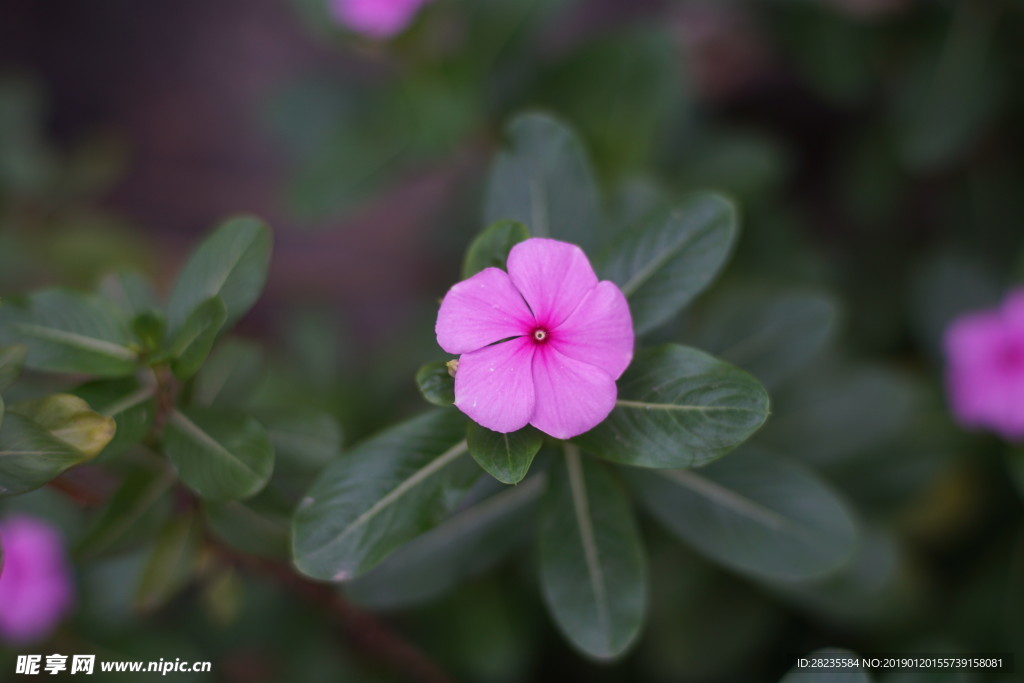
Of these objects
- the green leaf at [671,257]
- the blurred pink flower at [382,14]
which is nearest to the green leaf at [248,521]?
the green leaf at [671,257]

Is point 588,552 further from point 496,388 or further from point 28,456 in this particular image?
point 28,456

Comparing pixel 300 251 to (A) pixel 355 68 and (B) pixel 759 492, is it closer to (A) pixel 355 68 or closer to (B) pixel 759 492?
(A) pixel 355 68

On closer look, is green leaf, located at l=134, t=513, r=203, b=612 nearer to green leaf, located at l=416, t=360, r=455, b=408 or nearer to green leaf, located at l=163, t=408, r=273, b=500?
green leaf, located at l=163, t=408, r=273, b=500

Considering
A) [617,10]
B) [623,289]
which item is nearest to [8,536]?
[623,289]

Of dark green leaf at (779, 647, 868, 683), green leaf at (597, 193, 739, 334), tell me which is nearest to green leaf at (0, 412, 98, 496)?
green leaf at (597, 193, 739, 334)

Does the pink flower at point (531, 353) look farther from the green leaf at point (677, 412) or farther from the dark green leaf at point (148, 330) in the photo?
the dark green leaf at point (148, 330)

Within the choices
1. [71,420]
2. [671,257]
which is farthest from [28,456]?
[671,257]
